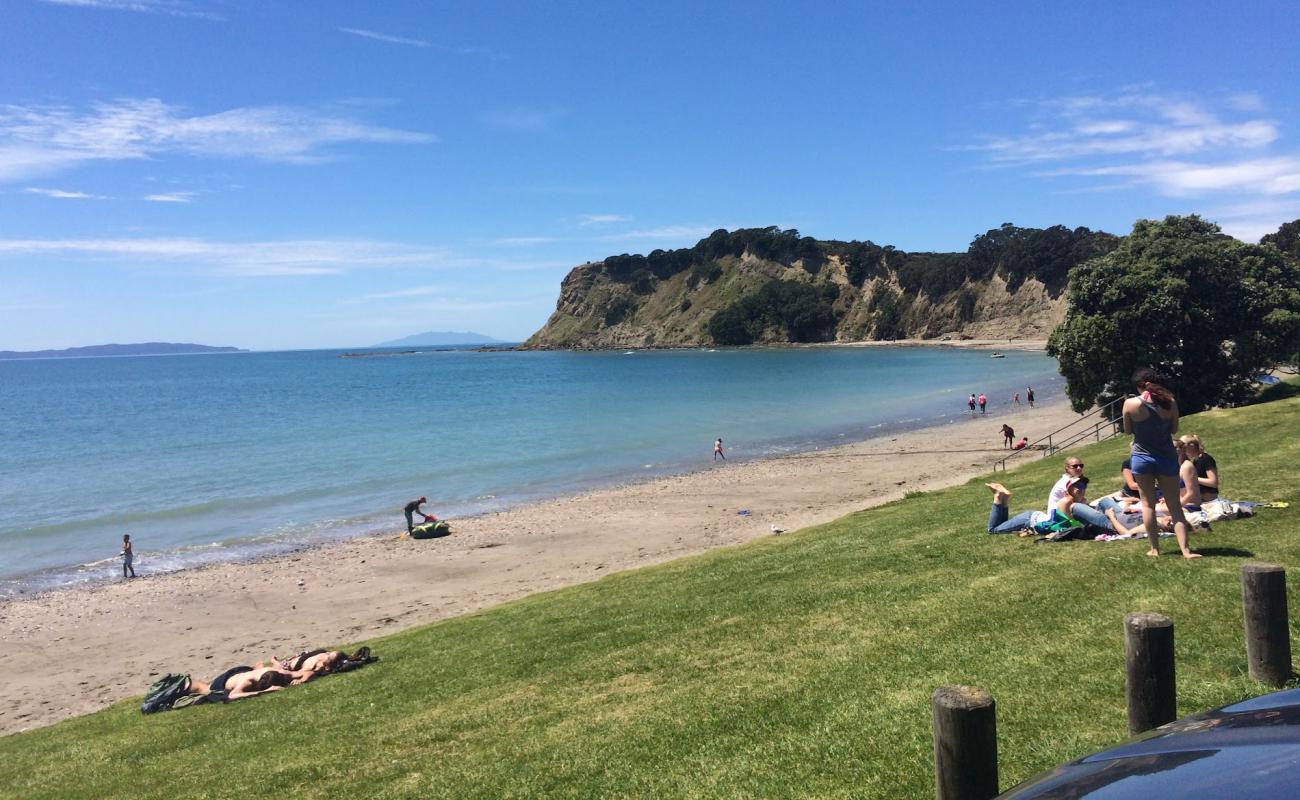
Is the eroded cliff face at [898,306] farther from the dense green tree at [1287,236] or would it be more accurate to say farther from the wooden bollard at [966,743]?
the wooden bollard at [966,743]

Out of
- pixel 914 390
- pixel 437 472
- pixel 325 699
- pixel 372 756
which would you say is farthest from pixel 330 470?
pixel 914 390

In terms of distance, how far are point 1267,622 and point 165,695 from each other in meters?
14.0

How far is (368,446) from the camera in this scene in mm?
55188

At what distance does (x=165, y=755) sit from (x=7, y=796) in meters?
1.66

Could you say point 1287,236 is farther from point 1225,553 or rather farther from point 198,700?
point 198,700

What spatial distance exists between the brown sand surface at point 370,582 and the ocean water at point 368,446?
3609mm

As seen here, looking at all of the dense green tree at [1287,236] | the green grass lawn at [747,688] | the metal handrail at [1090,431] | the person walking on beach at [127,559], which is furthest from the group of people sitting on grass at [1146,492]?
the dense green tree at [1287,236]

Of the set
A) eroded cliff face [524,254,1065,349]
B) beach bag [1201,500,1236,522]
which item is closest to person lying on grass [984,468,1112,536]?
beach bag [1201,500,1236,522]

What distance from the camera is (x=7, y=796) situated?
9.77m

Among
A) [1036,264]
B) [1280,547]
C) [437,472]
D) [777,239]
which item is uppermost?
[777,239]

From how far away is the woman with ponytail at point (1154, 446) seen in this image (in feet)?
29.6

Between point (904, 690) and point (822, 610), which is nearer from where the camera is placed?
point (904, 690)

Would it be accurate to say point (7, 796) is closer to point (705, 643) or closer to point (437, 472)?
point (705, 643)

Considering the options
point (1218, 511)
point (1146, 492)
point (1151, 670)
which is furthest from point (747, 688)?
point (1218, 511)
